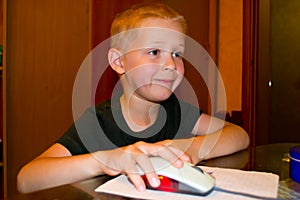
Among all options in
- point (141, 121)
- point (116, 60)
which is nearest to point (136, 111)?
point (141, 121)

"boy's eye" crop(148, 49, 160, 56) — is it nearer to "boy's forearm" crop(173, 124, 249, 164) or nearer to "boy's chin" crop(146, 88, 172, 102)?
"boy's chin" crop(146, 88, 172, 102)

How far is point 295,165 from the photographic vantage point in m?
0.52

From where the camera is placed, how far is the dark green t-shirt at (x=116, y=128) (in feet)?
2.22

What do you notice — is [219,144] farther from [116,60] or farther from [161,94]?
[116,60]

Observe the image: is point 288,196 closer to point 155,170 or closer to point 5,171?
point 155,170

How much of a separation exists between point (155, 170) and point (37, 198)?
147mm

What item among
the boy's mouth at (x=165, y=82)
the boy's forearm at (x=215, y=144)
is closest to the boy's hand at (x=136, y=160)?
the boy's forearm at (x=215, y=144)

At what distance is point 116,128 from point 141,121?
0.08 meters

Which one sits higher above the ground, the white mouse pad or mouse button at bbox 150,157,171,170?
mouse button at bbox 150,157,171,170

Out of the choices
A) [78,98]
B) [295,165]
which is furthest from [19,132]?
[295,165]

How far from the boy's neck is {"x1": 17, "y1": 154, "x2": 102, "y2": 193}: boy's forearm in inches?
11.7

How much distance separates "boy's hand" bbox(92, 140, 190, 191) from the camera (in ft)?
1.46

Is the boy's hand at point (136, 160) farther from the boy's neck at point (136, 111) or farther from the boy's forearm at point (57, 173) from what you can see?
the boy's neck at point (136, 111)

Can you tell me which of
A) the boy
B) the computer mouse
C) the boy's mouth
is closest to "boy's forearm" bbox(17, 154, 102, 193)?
the boy
